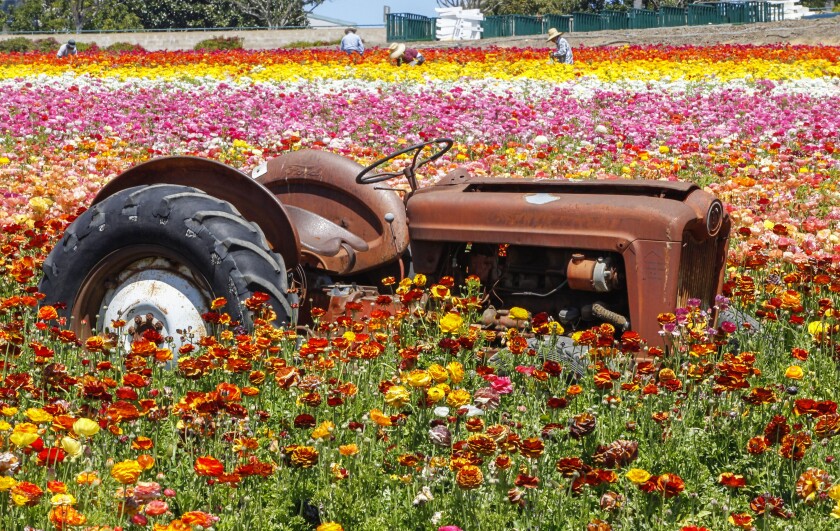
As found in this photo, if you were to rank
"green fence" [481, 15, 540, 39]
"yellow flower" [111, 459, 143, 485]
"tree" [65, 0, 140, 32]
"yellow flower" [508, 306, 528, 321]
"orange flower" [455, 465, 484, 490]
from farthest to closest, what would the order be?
"tree" [65, 0, 140, 32] < "green fence" [481, 15, 540, 39] < "yellow flower" [508, 306, 528, 321] < "orange flower" [455, 465, 484, 490] < "yellow flower" [111, 459, 143, 485]

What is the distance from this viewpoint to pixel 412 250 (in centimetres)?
496

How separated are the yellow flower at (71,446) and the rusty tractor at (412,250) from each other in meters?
1.46

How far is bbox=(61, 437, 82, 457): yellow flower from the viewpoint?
293 centimetres

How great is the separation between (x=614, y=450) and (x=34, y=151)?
9.52 meters

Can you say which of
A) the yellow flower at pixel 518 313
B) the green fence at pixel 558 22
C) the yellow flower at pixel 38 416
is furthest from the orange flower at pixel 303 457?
the green fence at pixel 558 22

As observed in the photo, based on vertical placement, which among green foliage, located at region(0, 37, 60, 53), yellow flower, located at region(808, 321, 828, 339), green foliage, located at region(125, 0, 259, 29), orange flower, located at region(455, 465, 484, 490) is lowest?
yellow flower, located at region(808, 321, 828, 339)

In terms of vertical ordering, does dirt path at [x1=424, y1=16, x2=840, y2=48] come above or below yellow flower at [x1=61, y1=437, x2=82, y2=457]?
above

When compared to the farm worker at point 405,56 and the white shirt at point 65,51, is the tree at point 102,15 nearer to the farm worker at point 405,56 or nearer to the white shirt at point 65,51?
the white shirt at point 65,51

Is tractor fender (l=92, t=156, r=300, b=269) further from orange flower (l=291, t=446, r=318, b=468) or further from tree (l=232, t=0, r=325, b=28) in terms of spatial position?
tree (l=232, t=0, r=325, b=28)

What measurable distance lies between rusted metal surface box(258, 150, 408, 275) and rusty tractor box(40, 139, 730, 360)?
2 centimetres

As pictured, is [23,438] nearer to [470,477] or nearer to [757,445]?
[470,477]

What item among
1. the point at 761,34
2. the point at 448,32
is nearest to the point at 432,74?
the point at 761,34

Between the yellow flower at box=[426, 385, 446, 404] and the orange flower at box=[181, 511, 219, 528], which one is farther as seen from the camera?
the yellow flower at box=[426, 385, 446, 404]

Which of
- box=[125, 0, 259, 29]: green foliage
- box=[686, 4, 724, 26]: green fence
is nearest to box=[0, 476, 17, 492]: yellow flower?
box=[686, 4, 724, 26]: green fence
